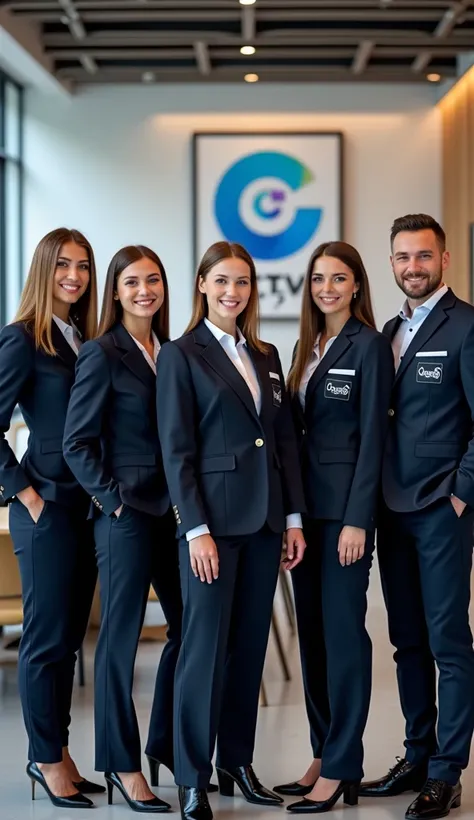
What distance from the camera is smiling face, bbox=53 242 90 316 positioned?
364 cm

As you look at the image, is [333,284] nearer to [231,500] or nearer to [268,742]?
[231,500]

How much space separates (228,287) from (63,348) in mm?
606

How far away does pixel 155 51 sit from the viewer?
376 inches

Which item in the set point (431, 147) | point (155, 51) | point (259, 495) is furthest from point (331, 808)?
point (431, 147)

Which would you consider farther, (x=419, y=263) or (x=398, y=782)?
(x=398, y=782)

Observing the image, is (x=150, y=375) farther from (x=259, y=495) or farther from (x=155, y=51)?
(x=155, y=51)

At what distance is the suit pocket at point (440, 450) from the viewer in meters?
3.47

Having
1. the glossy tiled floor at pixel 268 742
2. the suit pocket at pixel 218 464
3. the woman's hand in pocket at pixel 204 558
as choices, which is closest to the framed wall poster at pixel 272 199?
the glossy tiled floor at pixel 268 742

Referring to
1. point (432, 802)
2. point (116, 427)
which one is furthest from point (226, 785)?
point (116, 427)

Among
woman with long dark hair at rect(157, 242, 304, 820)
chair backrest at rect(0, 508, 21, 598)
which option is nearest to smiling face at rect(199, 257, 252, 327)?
woman with long dark hair at rect(157, 242, 304, 820)

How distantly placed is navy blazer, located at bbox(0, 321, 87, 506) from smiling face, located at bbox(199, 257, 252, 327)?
0.54 metres

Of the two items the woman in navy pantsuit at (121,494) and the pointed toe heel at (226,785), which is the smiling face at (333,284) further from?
the pointed toe heel at (226,785)

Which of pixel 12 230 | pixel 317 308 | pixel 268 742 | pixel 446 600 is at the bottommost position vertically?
pixel 268 742

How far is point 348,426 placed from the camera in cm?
354
